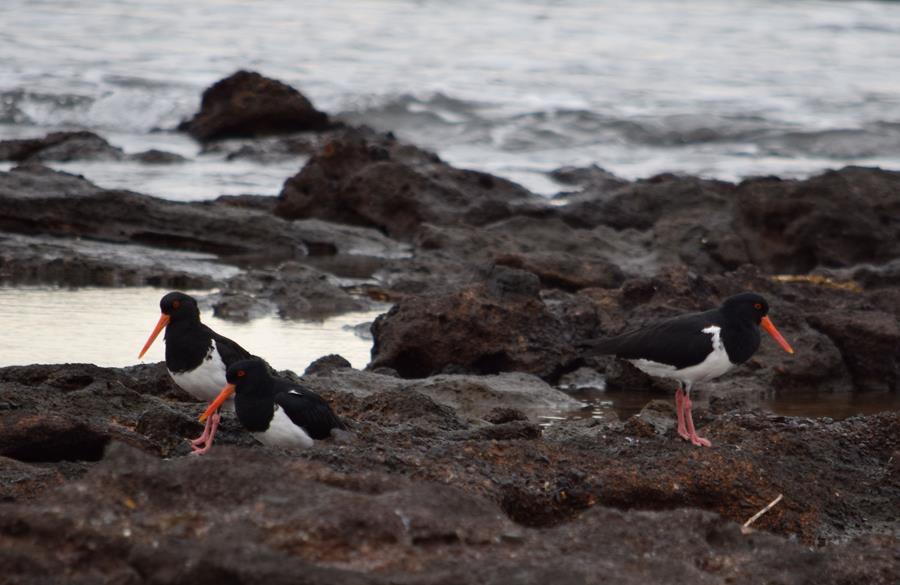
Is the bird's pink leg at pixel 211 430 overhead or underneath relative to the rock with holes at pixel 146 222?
overhead

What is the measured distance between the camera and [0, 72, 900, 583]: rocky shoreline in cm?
368

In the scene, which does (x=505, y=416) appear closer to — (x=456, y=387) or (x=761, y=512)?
(x=456, y=387)

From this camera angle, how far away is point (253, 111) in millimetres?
20922

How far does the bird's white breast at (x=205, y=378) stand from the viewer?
22.2 ft

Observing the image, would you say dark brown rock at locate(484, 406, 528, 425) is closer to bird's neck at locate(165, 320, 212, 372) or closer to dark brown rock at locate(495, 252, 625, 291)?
bird's neck at locate(165, 320, 212, 372)

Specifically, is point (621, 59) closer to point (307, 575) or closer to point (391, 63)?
point (391, 63)

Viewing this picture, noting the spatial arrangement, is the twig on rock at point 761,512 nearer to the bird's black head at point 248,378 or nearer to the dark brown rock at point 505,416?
the dark brown rock at point 505,416

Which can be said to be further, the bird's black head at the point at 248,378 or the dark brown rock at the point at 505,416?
the dark brown rock at the point at 505,416

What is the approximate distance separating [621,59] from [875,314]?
23800 millimetres

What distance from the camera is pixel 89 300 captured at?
34.8ft

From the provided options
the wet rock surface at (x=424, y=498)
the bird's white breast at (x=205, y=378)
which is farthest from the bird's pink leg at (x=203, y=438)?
the bird's white breast at (x=205, y=378)

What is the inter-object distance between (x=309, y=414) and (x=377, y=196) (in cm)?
903

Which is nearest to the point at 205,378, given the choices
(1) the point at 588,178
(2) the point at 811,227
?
(2) the point at 811,227

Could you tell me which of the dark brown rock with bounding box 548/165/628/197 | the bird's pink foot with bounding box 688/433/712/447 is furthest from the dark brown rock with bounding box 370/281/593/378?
the dark brown rock with bounding box 548/165/628/197
